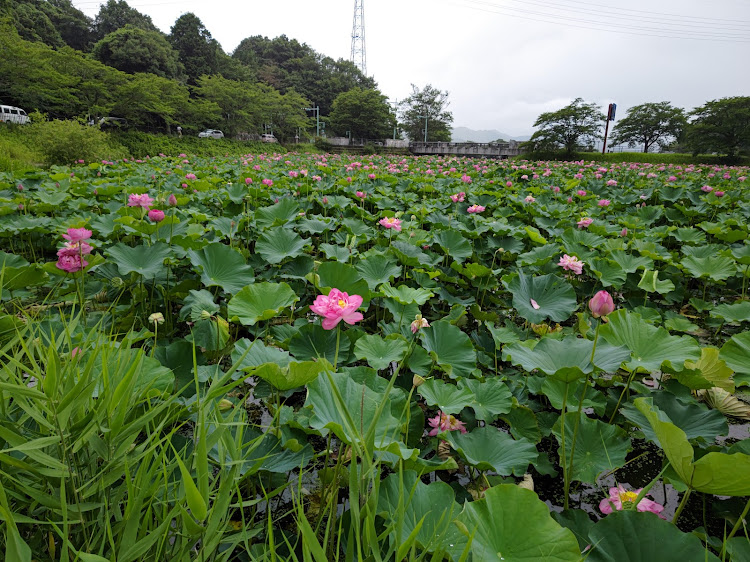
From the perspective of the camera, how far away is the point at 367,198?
4.07 meters

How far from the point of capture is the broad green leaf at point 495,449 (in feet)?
3.12

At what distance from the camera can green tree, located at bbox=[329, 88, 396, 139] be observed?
30.3 metres

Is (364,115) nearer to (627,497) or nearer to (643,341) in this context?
(643,341)

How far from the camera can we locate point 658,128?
80.4ft

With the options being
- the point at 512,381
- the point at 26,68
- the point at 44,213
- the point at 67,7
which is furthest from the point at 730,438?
the point at 67,7

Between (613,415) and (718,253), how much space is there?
→ 6.47 feet

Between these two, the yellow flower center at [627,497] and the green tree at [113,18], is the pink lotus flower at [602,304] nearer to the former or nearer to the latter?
the yellow flower center at [627,497]

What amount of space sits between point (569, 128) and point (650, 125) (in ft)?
37.1

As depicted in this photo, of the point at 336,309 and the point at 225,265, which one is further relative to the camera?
the point at 225,265

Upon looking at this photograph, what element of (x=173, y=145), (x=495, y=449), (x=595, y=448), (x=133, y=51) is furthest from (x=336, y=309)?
(x=133, y=51)

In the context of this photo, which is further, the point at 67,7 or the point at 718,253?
the point at 67,7

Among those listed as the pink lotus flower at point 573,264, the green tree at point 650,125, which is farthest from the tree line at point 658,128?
the pink lotus flower at point 573,264

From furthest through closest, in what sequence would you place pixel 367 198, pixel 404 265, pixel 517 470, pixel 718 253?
pixel 367 198 → pixel 718 253 → pixel 404 265 → pixel 517 470

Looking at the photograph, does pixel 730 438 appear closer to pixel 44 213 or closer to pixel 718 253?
pixel 718 253
